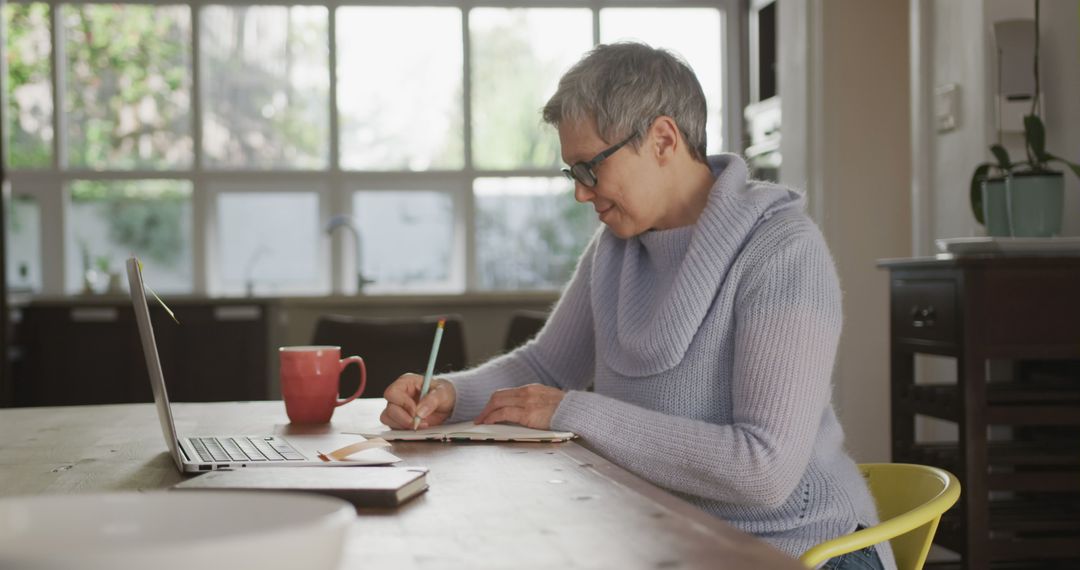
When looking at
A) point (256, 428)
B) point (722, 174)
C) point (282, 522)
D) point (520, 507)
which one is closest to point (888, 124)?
point (722, 174)

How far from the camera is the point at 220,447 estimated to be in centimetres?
135

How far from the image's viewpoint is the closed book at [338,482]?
36.7 inches

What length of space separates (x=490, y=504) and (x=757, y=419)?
18.8 inches

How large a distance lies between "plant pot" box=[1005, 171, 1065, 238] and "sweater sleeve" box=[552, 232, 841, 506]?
1.31 meters

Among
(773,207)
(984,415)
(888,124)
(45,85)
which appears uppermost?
(45,85)

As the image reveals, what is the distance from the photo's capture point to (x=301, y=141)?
20.6 feet

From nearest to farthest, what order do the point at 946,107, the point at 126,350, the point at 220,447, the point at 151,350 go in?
the point at 151,350 < the point at 220,447 < the point at 946,107 < the point at 126,350

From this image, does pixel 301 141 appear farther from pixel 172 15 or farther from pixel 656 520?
pixel 656 520

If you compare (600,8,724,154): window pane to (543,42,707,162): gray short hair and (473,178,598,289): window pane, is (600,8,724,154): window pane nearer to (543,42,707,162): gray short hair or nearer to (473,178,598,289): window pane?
(473,178,598,289): window pane

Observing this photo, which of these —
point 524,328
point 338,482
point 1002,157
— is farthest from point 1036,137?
point 338,482

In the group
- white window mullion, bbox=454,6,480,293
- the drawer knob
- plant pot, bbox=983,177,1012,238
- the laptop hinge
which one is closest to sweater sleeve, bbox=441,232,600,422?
the laptop hinge

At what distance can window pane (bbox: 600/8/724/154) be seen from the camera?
6.57 metres

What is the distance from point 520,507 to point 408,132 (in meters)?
5.55

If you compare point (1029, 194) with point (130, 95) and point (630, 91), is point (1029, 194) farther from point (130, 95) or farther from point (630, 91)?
point (130, 95)
